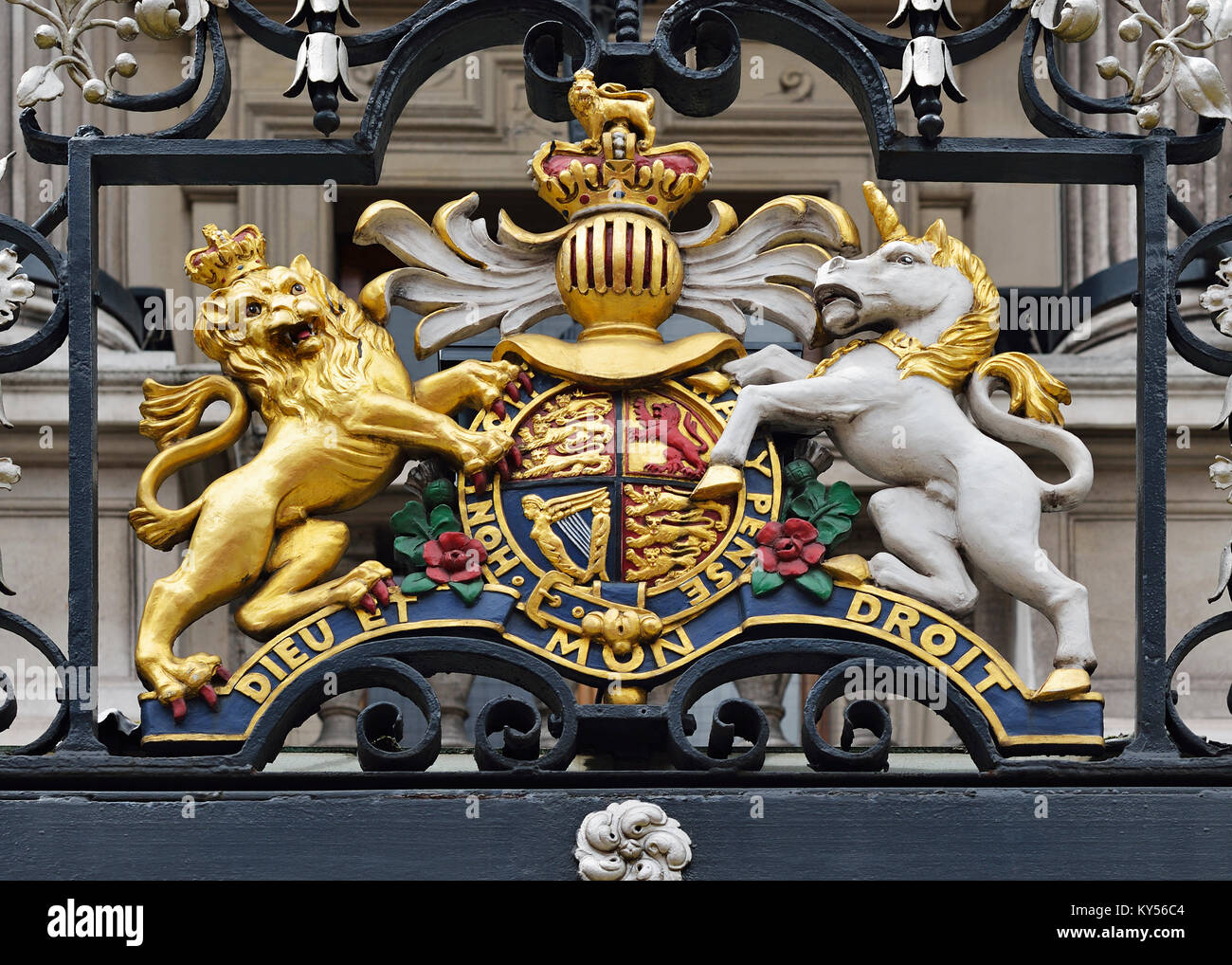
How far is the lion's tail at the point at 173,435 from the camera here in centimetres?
729

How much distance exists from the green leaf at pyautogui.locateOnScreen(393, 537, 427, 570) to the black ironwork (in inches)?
10.0

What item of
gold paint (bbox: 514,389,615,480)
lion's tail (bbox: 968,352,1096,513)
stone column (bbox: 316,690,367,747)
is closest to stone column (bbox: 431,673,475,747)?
stone column (bbox: 316,690,367,747)

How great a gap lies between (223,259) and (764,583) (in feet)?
6.15

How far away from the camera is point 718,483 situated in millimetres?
7176

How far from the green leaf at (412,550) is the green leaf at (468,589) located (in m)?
0.14

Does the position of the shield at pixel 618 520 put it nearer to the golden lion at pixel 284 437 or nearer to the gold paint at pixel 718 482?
the gold paint at pixel 718 482

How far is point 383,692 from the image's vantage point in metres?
10.7

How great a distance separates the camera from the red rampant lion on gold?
286 inches

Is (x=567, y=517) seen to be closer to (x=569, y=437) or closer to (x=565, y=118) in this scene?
(x=569, y=437)

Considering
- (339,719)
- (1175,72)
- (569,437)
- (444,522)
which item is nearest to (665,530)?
(569,437)

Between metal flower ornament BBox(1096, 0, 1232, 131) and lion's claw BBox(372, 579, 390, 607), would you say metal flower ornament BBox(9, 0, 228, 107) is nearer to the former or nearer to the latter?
lion's claw BBox(372, 579, 390, 607)

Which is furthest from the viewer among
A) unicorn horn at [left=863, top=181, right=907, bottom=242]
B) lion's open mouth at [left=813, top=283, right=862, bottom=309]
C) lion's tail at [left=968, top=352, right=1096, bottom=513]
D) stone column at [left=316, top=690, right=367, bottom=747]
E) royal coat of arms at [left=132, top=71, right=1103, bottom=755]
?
stone column at [left=316, top=690, right=367, bottom=747]
